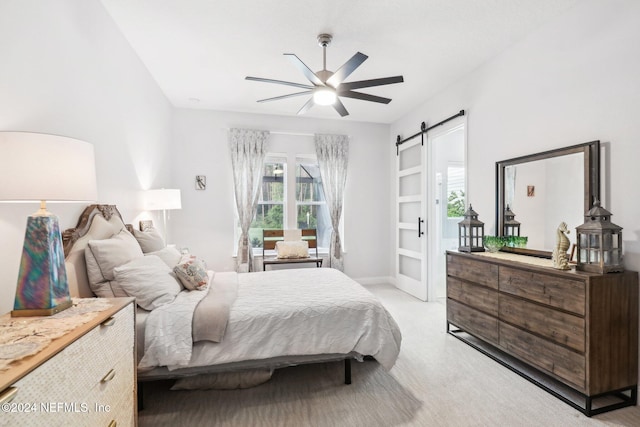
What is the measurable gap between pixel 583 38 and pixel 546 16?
1.19 ft

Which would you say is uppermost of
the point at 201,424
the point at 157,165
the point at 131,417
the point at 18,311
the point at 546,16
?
the point at 546,16

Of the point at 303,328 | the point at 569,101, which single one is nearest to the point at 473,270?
the point at 569,101

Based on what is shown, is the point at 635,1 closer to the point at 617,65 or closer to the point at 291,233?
the point at 617,65

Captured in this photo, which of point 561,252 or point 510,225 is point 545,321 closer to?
point 561,252

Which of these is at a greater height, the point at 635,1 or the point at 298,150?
the point at 635,1

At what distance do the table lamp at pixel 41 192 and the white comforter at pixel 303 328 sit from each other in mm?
891

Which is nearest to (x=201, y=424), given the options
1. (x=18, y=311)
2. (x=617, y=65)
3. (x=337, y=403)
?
(x=337, y=403)

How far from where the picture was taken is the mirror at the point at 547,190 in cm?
222

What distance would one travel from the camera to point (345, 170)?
5.04 meters

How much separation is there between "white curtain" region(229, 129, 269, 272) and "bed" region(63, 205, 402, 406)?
219 cm

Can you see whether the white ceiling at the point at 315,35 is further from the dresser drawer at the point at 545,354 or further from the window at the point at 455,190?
the dresser drawer at the point at 545,354

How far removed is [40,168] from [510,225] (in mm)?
3405

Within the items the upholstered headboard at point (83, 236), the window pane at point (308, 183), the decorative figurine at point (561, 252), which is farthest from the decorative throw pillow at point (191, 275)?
the window pane at point (308, 183)

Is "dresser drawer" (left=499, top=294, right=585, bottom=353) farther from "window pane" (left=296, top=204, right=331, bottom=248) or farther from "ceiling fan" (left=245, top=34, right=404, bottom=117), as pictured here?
"window pane" (left=296, top=204, right=331, bottom=248)
